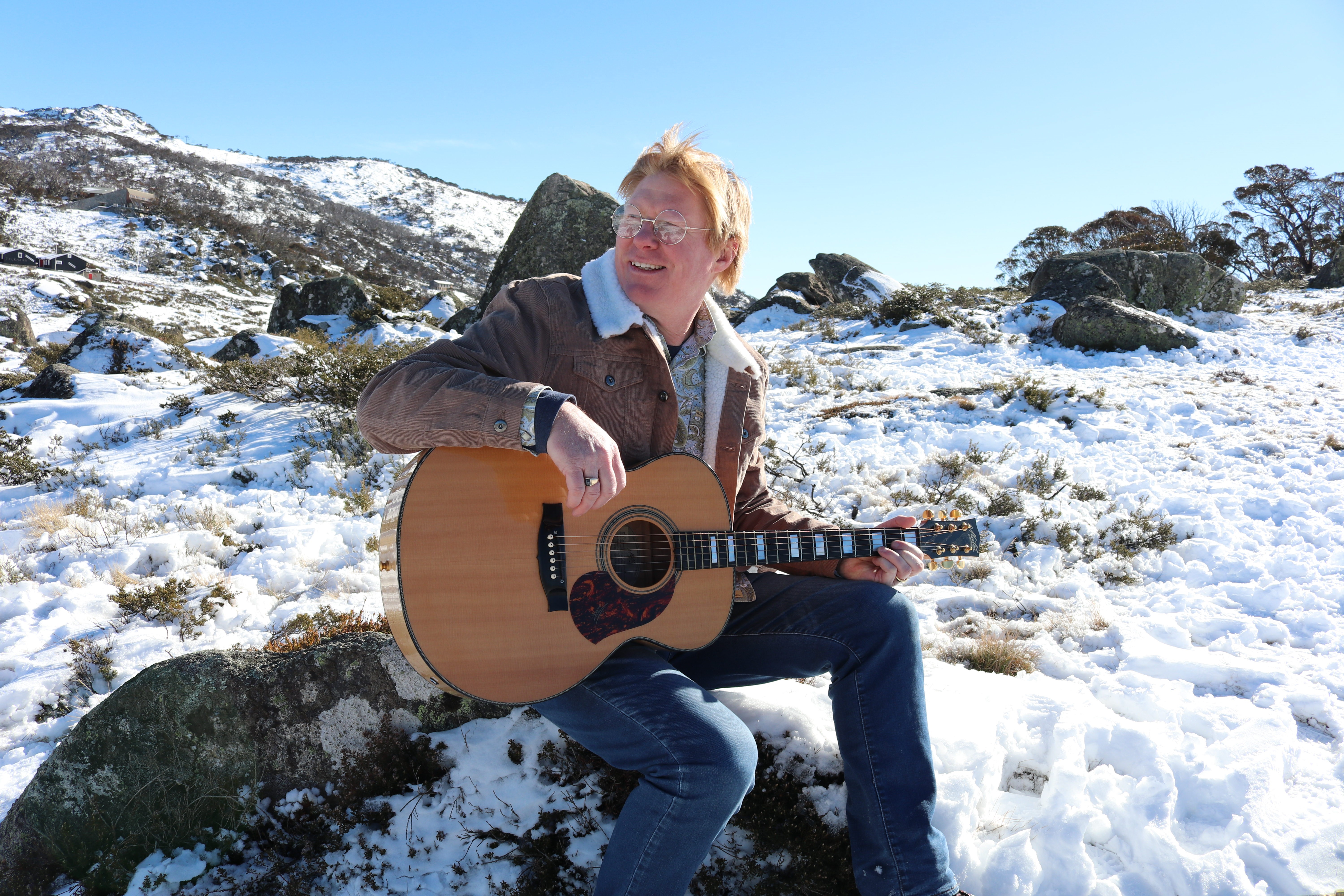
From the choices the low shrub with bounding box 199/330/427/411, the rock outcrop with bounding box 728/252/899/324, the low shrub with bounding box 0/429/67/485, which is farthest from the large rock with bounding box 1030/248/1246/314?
the low shrub with bounding box 0/429/67/485

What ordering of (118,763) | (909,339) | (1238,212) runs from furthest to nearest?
(1238,212) < (909,339) < (118,763)

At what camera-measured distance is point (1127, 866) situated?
6.35 feet

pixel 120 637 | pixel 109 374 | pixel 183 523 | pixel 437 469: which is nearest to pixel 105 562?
pixel 183 523

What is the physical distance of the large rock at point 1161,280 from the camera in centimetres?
1248

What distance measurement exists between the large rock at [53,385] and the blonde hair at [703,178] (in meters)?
7.92

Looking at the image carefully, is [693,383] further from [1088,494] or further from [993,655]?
[1088,494]

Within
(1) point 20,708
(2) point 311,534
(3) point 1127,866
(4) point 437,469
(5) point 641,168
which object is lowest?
(3) point 1127,866

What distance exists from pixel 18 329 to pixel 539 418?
15252 millimetres

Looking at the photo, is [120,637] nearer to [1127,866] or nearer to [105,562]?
[105,562]

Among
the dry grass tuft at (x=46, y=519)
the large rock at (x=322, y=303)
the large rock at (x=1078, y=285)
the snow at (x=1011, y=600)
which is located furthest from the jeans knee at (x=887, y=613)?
the large rock at (x=322, y=303)

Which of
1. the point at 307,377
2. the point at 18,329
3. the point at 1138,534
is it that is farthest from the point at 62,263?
the point at 1138,534

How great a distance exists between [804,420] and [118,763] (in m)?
5.57

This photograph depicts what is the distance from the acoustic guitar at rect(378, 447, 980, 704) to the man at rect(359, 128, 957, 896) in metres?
0.10

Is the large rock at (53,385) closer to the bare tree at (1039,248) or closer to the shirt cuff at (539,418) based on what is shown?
the shirt cuff at (539,418)
